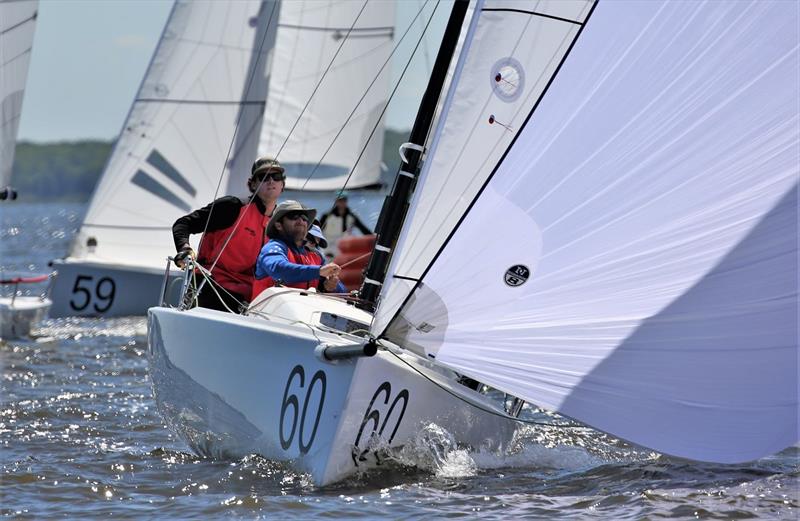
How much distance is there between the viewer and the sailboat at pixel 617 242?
15.6ft

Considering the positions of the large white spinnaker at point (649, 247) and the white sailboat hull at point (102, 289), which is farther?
the white sailboat hull at point (102, 289)

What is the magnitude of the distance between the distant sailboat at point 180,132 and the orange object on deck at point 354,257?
272cm

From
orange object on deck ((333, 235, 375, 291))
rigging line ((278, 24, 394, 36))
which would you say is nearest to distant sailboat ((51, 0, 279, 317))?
rigging line ((278, 24, 394, 36))

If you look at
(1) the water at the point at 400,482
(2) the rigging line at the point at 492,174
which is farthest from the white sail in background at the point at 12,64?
(2) the rigging line at the point at 492,174

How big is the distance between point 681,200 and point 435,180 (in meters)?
0.88

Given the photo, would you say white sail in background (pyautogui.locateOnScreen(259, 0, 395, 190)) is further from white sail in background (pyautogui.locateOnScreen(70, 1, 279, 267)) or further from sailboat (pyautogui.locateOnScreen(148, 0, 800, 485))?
sailboat (pyautogui.locateOnScreen(148, 0, 800, 485))

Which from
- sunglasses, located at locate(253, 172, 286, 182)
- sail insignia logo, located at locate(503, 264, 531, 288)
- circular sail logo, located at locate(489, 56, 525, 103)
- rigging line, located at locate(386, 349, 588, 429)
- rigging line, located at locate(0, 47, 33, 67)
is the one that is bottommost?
rigging line, located at locate(386, 349, 588, 429)

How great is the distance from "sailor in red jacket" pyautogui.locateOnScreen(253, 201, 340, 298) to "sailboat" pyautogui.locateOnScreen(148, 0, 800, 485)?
903 millimetres

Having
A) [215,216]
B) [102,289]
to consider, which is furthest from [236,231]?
[102,289]

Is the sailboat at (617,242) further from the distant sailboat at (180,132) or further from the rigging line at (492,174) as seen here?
the distant sailboat at (180,132)

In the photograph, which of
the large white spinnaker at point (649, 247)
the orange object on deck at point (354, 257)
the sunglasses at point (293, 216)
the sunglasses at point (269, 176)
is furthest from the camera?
the orange object on deck at point (354, 257)

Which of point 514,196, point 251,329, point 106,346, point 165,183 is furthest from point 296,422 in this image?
point 165,183

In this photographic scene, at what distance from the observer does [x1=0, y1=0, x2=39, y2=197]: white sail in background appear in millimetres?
10031

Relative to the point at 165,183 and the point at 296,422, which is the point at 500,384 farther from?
the point at 165,183
